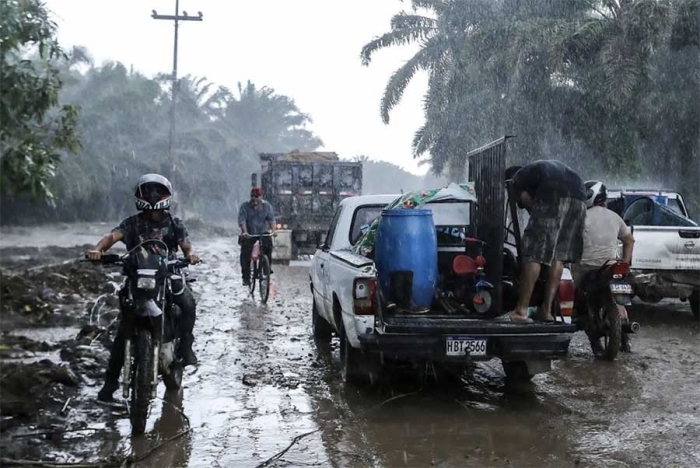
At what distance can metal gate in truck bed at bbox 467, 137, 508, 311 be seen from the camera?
6.33 m

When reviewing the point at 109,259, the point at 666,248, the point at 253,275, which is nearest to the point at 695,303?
the point at 666,248

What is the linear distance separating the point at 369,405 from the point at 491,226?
70.9 inches

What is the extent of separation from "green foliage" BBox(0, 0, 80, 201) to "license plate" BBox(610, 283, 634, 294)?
217 inches

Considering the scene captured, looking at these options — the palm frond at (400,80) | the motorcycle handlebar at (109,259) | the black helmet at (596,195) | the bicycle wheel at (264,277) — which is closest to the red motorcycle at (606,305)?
the black helmet at (596,195)

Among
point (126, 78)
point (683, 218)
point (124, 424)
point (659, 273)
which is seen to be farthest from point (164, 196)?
point (126, 78)

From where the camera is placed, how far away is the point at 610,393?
6.61 meters

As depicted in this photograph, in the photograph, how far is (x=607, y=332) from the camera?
7.97 m

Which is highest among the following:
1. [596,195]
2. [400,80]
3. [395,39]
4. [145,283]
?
[395,39]

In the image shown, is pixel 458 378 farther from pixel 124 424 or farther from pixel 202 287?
pixel 202 287

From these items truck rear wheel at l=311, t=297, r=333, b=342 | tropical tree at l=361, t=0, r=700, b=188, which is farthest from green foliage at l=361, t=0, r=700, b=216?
truck rear wheel at l=311, t=297, r=333, b=342

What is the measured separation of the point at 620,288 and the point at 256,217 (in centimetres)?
668

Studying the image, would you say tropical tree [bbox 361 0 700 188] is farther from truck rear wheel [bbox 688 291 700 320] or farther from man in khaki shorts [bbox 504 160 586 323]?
man in khaki shorts [bbox 504 160 586 323]

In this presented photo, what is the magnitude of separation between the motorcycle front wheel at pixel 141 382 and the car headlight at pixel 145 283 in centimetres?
34

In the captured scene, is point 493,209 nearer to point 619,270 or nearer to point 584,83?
point 619,270
